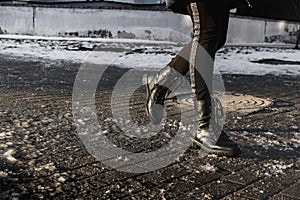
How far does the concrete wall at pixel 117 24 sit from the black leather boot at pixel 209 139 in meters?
12.0

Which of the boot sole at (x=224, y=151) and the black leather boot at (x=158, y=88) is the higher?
the black leather boot at (x=158, y=88)

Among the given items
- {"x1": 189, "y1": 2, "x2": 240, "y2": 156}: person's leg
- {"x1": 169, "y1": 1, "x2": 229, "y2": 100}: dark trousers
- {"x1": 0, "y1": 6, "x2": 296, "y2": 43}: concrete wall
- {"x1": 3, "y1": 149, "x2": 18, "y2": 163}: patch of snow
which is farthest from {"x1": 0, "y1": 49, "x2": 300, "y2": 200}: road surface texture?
{"x1": 0, "y1": 6, "x2": 296, "y2": 43}: concrete wall

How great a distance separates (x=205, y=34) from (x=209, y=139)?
0.64m

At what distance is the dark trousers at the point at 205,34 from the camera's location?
296cm

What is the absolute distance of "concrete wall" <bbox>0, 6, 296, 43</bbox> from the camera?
15086 mm

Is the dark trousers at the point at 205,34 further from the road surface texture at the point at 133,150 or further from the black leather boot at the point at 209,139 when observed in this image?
the road surface texture at the point at 133,150

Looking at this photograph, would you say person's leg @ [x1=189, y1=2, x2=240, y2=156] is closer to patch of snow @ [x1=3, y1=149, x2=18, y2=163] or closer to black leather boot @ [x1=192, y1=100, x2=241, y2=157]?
black leather boot @ [x1=192, y1=100, x2=241, y2=157]

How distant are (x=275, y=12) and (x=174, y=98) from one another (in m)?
11.4

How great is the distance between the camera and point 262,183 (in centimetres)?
236

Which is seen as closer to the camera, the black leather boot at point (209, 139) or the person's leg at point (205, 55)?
the black leather boot at point (209, 139)

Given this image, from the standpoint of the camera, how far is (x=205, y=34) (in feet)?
9.81

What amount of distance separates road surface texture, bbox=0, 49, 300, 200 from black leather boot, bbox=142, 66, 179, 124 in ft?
0.55

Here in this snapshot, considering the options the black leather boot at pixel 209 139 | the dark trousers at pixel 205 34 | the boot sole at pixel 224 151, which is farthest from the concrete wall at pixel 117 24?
the boot sole at pixel 224 151

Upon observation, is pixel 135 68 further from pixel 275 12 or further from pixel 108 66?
pixel 275 12
